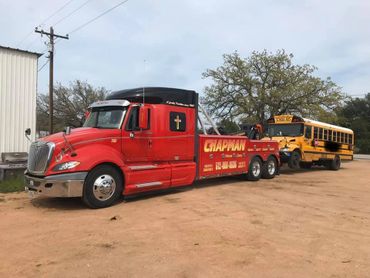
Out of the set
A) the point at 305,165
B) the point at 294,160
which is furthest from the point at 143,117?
the point at 305,165

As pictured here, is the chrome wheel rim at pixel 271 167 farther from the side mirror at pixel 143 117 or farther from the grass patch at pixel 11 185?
the grass patch at pixel 11 185

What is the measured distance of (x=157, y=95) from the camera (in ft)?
35.2

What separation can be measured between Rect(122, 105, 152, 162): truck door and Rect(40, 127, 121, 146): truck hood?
0.87 feet

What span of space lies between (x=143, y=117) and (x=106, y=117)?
3.22 ft

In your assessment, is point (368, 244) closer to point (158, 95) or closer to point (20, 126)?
point (158, 95)

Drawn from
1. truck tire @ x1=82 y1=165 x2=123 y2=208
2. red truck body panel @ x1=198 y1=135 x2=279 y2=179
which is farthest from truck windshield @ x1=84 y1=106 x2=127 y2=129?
red truck body panel @ x1=198 y1=135 x2=279 y2=179

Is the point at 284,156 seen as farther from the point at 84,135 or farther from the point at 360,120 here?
the point at 360,120

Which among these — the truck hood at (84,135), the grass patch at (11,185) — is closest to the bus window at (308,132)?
the truck hood at (84,135)

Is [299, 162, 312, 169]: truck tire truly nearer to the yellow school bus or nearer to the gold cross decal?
the yellow school bus

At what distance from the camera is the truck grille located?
8.83m

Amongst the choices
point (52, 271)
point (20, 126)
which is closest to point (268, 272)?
point (52, 271)

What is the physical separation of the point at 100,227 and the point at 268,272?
348 cm

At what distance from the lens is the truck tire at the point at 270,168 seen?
619 inches

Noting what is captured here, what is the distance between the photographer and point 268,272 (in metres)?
4.98
